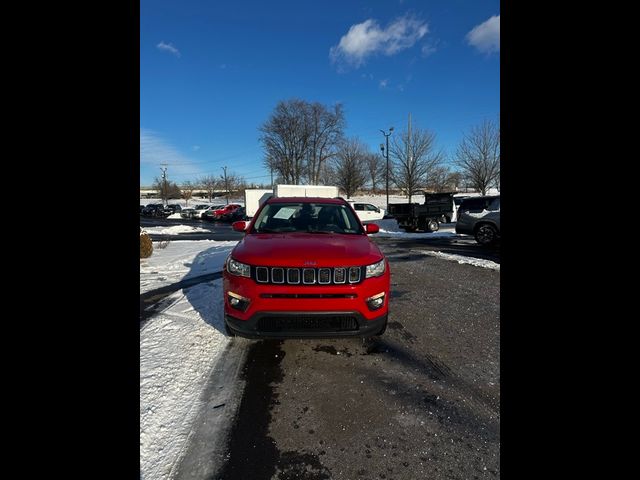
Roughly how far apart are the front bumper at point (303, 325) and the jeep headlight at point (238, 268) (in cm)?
42

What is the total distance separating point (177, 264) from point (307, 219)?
5.77m

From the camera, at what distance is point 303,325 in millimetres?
3074

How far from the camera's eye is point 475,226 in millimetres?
12656

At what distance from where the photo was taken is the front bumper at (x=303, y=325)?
10.0ft

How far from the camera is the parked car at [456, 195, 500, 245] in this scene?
1216 centimetres

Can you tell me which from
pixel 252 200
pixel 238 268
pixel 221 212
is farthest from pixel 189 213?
pixel 238 268

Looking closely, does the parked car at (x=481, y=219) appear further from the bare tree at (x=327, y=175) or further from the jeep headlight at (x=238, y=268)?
the bare tree at (x=327, y=175)

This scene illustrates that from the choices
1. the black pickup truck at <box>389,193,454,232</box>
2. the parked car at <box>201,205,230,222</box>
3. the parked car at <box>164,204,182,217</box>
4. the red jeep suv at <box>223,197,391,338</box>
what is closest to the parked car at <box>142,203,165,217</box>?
the parked car at <box>164,204,182,217</box>

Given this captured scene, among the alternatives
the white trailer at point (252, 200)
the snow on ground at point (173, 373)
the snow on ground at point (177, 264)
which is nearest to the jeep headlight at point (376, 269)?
the snow on ground at point (173, 373)

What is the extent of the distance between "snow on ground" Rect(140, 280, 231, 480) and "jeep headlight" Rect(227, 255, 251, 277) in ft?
3.11

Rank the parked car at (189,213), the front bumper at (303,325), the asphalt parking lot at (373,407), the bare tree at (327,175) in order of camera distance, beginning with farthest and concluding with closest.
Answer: the bare tree at (327,175)
the parked car at (189,213)
the front bumper at (303,325)
the asphalt parking lot at (373,407)

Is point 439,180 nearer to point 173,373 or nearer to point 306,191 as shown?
point 306,191

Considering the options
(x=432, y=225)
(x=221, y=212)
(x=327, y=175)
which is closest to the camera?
(x=432, y=225)
